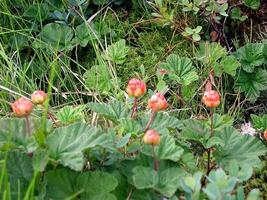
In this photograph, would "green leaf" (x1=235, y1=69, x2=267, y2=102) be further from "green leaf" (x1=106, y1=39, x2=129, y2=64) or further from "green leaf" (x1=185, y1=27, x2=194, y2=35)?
"green leaf" (x1=106, y1=39, x2=129, y2=64)

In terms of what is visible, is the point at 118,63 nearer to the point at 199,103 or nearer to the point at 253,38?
the point at 199,103

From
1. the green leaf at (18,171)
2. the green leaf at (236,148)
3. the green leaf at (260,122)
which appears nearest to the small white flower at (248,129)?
the green leaf at (260,122)

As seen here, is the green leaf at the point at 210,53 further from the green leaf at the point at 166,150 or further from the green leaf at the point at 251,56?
the green leaf at the point at 166,150

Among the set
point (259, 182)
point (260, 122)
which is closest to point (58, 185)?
point (259, 182)

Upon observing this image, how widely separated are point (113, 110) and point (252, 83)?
2.36ft

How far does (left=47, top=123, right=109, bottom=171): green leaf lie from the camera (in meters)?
1.61

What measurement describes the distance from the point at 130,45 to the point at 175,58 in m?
0.41

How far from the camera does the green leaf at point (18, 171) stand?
1665 millimetres

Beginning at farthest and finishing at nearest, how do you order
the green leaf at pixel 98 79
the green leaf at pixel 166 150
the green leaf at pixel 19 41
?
the green leaf at pixel 19 41, the green leaf at pixel 98 79, the green leaf at pixel 166 150

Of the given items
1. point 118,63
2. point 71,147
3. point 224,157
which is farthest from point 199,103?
point 71,147


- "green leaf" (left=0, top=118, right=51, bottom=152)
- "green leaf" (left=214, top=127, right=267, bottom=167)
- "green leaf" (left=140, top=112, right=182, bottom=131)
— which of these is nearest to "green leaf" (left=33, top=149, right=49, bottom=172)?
"green leaf" (left=0, top=118, right=51, bottom=152)

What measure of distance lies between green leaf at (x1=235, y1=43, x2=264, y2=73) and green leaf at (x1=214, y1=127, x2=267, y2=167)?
0.59m

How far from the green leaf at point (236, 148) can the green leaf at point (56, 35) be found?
0.94 metres

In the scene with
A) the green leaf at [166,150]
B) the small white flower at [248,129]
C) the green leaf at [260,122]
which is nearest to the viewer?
the green leaf at [166,150]
